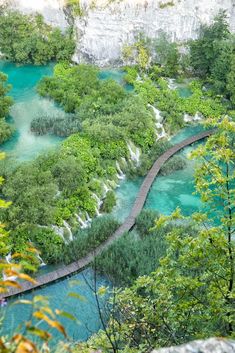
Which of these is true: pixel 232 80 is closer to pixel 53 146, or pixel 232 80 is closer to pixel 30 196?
pixel 53 146

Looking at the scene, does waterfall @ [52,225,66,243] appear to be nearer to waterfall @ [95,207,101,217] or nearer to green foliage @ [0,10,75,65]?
waterfall @ [95,207,101,217]

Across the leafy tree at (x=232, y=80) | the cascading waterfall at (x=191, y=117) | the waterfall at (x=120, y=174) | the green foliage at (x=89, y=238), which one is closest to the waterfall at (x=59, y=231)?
the green foliage at (x=89, y=238)

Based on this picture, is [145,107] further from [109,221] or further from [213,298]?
[213,298]

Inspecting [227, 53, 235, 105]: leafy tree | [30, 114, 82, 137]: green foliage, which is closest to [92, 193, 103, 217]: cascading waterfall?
[30, 114, 82, 137]: green foliage

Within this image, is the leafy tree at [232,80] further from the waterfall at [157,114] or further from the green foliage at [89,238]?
the green foliage at [89,238]

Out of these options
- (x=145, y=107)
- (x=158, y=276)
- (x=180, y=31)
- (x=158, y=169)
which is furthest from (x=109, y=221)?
(x=180, y=31)

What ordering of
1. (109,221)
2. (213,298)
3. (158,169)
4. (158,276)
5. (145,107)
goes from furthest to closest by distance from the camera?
(145,107) < (158,169) < (109,221) < (158,276) < (213,298)
